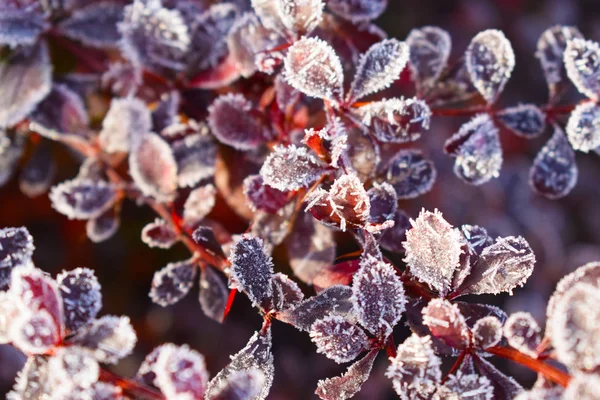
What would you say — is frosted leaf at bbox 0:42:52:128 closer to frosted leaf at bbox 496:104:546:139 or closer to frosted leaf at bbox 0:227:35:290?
frosted leaf at bbox 0:227:35:290

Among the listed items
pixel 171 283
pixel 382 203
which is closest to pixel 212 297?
pixel 171 283

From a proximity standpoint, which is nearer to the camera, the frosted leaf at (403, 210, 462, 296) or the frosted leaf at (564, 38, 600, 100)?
the frosted leaf at (403, 210, 462, 296)

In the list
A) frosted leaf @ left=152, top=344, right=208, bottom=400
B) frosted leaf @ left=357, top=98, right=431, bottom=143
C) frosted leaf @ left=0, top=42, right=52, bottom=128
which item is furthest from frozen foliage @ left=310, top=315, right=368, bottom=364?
frosted leaf @ left=0, top=42, right=52, bottom=128

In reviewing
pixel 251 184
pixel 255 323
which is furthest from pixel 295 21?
pixel 255 323

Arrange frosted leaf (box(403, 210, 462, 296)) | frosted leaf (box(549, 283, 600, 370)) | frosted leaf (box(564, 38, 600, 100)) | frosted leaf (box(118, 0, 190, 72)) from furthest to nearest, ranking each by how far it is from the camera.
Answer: frosted leaf (box(118, 0, 190, 72)), frosted leaf (box(564, 38, 600, 100)), frosted leaf (box(403, 210, 462, 296)), frosted leaf (box(549, 283, 600, 370))

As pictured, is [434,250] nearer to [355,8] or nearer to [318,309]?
[318,309]

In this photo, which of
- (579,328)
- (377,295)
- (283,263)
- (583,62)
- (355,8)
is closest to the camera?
(579,328)
